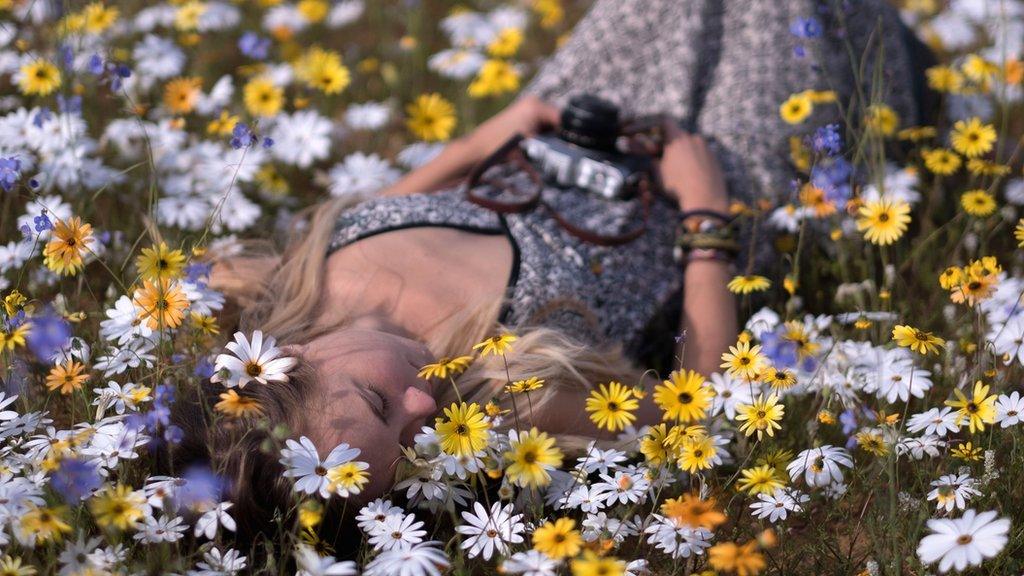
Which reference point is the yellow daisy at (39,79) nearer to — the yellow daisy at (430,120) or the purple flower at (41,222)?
the purple flower at (41,222)

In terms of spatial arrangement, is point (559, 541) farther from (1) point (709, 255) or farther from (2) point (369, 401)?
(1) point (709, 255)

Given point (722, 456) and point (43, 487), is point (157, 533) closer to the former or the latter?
point (43, 487)

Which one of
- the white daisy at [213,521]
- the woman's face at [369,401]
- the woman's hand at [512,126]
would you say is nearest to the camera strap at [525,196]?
the woman's hand at [512,126]

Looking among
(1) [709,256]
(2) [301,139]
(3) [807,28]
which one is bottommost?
(1) [709,256]

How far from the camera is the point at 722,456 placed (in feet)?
8.27

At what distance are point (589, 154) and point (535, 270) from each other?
19.7 inches

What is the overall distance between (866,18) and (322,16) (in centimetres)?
263

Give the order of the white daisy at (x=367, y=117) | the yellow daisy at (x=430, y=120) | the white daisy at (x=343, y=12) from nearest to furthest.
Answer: the yellow daisy at (x=430, y=120), the white daisy at (x=367, y=117), the white daisy at (x=343, y=12)

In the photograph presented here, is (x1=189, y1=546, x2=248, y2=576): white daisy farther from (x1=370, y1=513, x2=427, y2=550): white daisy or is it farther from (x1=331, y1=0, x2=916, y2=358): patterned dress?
(x1=331, y1=0, x2=916, y2=358): patterned dress

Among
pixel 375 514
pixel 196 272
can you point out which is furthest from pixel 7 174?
pixel 375 514

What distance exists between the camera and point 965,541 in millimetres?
1821

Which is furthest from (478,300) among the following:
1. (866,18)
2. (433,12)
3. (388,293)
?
(433,12)

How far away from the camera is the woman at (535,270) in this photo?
2.30m

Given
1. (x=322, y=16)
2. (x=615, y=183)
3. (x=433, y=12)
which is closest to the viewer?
(x=615, y=183)
